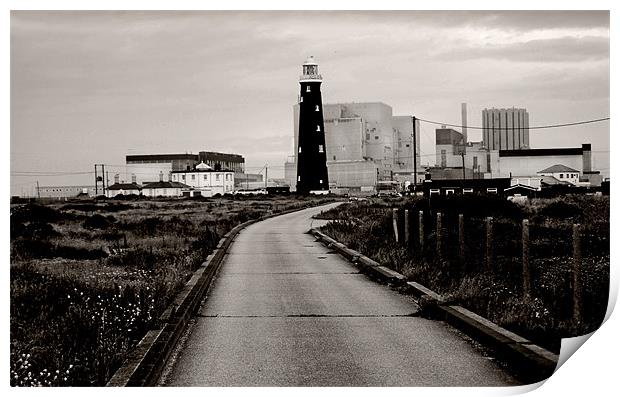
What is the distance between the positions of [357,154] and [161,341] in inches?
2044

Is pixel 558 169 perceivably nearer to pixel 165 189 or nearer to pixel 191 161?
pixel 191 161

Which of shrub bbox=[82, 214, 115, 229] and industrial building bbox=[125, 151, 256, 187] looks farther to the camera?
shrub bbox=[82, 214, 115, 229]

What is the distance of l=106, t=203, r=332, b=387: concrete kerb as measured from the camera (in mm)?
6145

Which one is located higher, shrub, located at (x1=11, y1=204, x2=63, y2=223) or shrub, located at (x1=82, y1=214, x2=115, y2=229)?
shrub, located at (x1=11, y1=204, x2=63, y2=223)

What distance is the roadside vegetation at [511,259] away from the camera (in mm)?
7980

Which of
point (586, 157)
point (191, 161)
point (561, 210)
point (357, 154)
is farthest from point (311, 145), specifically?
point (586, 157)

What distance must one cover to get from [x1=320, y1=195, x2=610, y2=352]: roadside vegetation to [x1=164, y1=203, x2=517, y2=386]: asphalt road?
62 centimetres

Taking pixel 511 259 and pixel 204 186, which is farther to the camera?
pixel 204 186

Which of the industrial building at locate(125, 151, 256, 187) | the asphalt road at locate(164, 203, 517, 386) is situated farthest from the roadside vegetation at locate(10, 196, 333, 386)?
the industrial building at locate(125, 151, 256, 187)

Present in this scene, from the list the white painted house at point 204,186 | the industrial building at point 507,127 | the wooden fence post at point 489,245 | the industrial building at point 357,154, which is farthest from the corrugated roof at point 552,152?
the white painted house at point 204,186

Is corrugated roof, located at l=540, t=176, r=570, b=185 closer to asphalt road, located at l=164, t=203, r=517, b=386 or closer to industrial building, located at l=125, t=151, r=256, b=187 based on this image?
industrial building, located at l=125, t=151, r=256, b=187

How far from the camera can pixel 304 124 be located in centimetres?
5962

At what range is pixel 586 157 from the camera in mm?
11258

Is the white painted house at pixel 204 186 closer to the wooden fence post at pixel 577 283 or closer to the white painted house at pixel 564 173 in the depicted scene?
the white painted house at pixel 564 173
